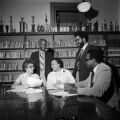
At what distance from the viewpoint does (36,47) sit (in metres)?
5.29

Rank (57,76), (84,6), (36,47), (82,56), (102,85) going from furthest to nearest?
(36,47)
(84,6)
(82,56)
(57,76)
(102,85)

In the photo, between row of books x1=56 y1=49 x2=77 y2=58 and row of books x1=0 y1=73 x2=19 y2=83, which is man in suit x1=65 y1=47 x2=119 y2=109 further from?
row of books x1=0 y1=73 x2=19 y2=83

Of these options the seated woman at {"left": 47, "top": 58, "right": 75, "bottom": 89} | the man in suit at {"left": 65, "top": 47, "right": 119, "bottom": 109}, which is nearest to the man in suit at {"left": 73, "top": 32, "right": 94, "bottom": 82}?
the seated woman at {"left": 47, "top": 58, "right": 75, "bottom": 89}

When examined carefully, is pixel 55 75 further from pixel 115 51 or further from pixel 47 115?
pixel 115 51

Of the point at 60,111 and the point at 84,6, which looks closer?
the point at 60,111

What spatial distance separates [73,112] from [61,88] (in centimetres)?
126

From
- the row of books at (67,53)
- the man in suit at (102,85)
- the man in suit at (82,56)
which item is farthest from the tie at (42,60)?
the man in suit at (102,85)

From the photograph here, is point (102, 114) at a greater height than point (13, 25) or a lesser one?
lesser

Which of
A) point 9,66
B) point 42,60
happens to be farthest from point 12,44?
point 42,60

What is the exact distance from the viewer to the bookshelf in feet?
17.3

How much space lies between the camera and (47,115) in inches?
59.4

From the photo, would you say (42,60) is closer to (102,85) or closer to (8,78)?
(8,78)

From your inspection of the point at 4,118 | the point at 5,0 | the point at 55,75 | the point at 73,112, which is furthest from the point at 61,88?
the point at 5,0

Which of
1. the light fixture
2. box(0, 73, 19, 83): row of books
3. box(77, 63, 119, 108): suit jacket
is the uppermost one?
the light fixture
